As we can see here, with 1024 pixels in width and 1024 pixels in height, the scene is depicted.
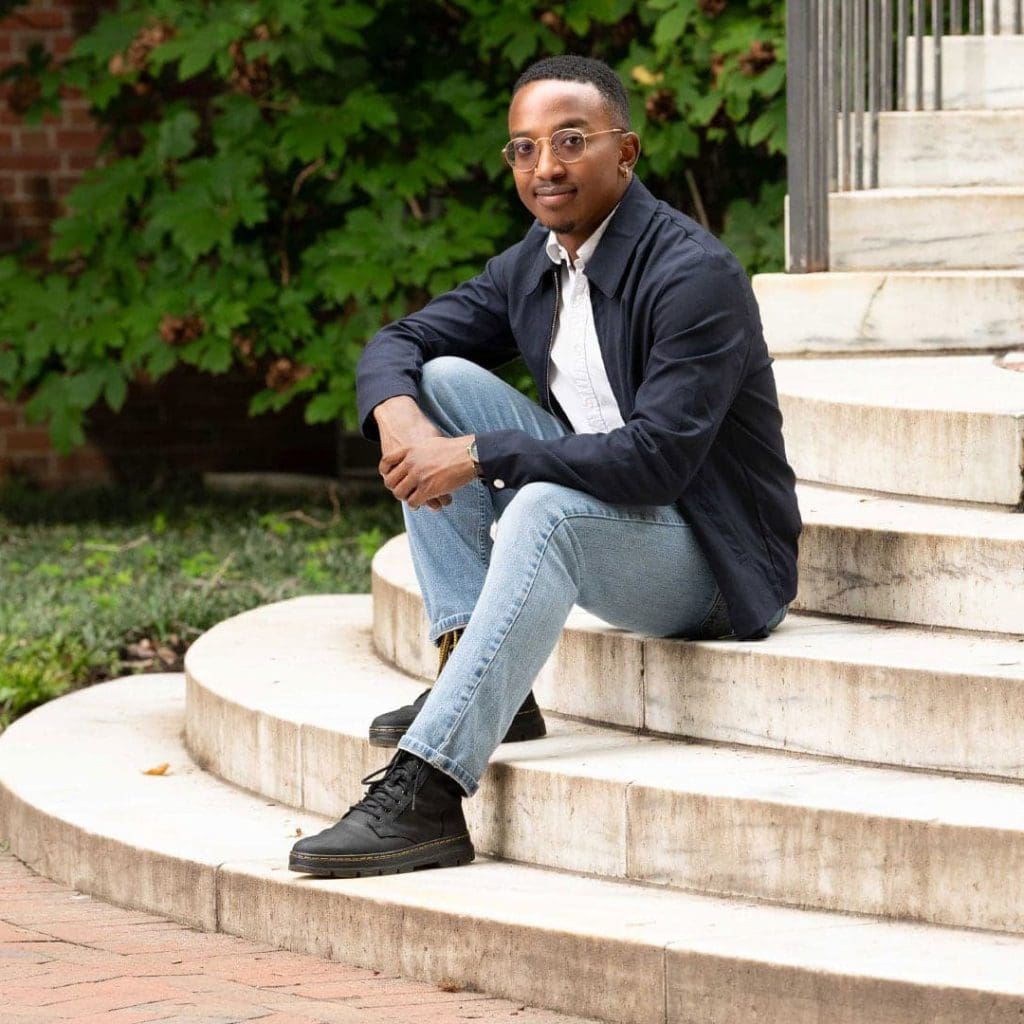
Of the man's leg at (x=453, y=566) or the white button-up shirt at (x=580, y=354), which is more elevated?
the white button-up shirt at (x=580, y=354)

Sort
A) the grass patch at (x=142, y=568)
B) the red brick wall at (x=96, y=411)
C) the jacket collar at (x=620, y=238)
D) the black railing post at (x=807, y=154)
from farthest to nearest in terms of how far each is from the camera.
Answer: the red brick wall at (x=96, y=411) < the black railing post at (x=807, y=154) < the grass patch at (x=142, y=568) < the jacket collar at (x=620, y=238)

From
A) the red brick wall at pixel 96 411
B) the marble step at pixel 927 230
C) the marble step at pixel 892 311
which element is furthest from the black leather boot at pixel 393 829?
the red brick wall at pixel 96 411

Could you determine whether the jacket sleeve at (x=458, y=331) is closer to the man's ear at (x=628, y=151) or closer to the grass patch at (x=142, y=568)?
the man's ear at (x=628, y=151)

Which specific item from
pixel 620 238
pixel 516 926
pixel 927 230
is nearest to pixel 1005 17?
pixel 927 230

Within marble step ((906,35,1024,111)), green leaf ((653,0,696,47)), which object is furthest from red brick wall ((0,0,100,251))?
marble step ((906,35,1024,111))

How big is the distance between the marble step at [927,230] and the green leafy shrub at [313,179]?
99 centimetres

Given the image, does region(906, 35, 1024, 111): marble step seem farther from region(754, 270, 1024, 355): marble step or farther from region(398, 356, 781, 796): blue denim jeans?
region(398, 356, 781, 796): blue denim jeans

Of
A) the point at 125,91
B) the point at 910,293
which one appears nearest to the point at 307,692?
the point at 910,293

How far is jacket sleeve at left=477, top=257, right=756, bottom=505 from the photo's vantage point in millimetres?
3459

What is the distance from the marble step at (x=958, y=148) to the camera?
631cm

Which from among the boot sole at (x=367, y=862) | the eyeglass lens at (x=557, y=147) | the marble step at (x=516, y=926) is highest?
the eyeglass lens at (x=557, y=147)

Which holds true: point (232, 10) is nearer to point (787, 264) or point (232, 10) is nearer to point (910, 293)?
point (787, 264)

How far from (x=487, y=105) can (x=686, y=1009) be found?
15.9 feet

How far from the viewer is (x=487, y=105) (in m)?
7.30
